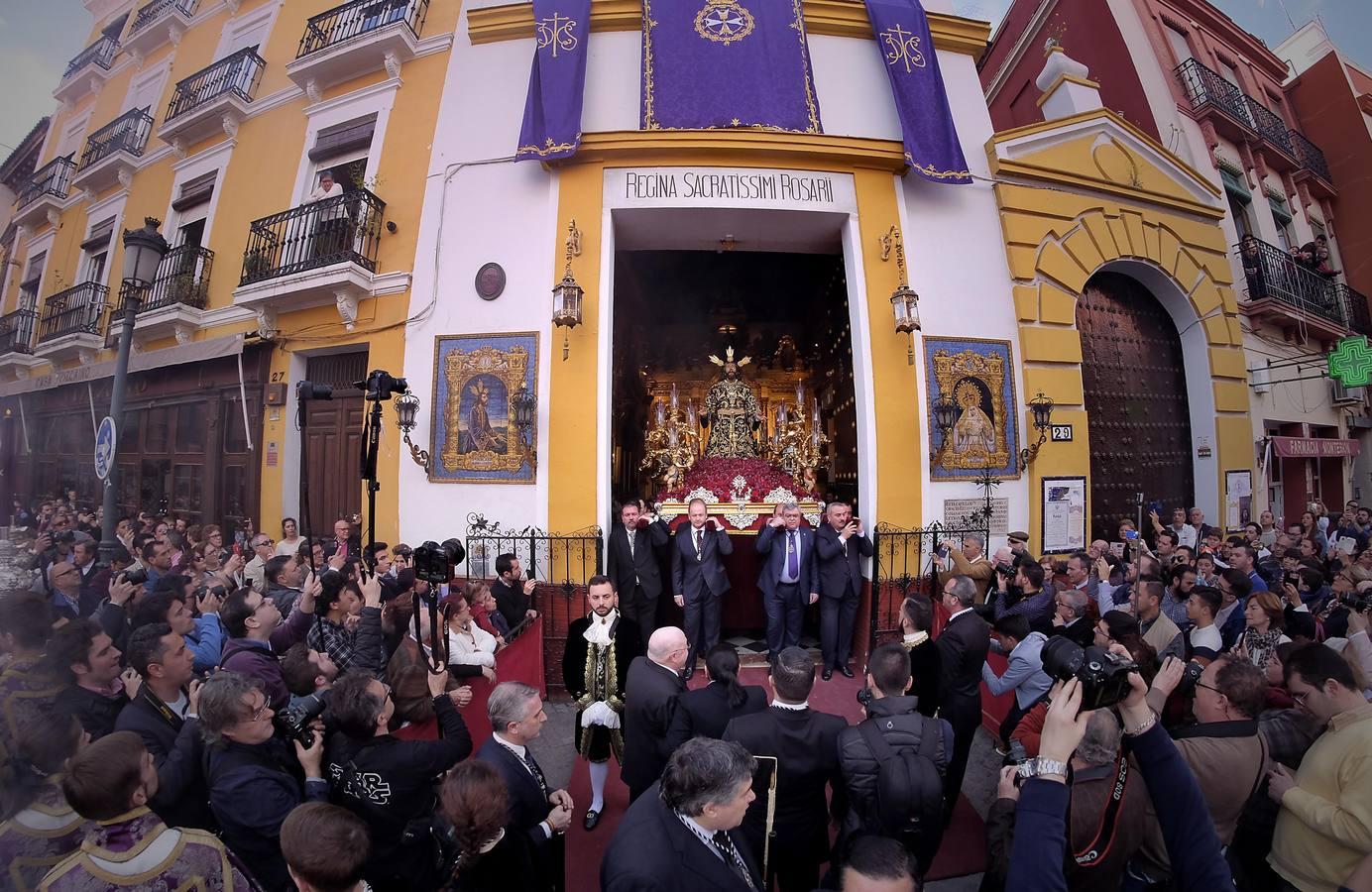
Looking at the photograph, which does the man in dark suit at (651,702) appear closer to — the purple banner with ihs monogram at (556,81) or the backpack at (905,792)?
the backpack at (905,792)

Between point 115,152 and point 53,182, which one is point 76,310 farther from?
point 115,152

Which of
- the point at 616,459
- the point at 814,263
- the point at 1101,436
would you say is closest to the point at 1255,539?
the point at 1101,436

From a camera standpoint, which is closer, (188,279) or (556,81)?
(556,81)

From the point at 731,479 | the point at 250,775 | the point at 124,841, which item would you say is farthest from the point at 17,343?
the point at 731,479

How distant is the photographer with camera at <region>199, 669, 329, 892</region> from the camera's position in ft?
6.58

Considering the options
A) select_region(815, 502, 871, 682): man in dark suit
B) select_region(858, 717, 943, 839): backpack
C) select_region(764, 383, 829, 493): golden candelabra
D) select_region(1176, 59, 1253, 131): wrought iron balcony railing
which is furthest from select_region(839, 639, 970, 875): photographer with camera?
select_region(1176, 59, 1253, 131): wrought iron balcony railing

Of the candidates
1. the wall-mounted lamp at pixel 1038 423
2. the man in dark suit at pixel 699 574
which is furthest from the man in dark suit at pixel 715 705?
the wall-mounted lamp at pixel 1038 423

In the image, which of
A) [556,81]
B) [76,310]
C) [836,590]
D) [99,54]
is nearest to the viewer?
[99,54]

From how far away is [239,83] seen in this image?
26.0 ft

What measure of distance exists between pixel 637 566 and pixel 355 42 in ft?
29.0

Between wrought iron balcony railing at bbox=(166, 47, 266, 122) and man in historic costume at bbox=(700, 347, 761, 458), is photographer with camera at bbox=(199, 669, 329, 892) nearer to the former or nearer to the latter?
man in historic costume at bbox=(700, 347, 761, 458)

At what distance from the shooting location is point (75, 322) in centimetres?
604

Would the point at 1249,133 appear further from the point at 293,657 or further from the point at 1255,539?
the point at 293,657

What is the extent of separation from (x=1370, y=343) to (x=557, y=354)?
14730 millimetres
